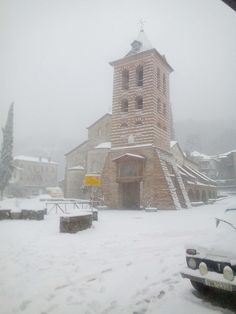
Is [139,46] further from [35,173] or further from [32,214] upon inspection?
[35,173]

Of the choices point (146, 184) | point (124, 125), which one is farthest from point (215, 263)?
point (124, 125)

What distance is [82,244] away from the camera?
8219mm

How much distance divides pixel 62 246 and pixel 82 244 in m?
0.65

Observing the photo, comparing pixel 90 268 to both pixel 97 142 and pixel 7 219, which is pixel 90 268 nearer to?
pixel 7 219

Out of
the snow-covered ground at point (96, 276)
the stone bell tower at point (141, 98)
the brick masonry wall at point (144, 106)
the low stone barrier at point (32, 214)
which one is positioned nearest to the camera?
the snow-covered ground at point (96, 276)

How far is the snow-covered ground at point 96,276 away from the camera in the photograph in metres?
3.92

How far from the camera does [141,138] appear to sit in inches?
968

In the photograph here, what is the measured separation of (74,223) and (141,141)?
599 inches

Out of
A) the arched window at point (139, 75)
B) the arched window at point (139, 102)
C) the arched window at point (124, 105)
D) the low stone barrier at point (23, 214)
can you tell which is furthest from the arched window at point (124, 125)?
the low stone barrier at point (23, 214)

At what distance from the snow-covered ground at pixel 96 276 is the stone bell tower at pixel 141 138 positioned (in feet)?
45.0

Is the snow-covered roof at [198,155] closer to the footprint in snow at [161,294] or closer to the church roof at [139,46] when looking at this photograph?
the church roof at [139,46]

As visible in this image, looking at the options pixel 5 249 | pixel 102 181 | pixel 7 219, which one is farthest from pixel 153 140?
pixel 5 249

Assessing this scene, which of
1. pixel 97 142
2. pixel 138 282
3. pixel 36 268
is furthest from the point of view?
pixel 97 142

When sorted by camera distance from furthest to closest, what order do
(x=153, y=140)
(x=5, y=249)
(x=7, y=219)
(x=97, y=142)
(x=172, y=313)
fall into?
Result: (x=97, y=142)
(x=153, y=140)
(x=7, y=219)
(x=5, y=249)
(x=172, y=313)
